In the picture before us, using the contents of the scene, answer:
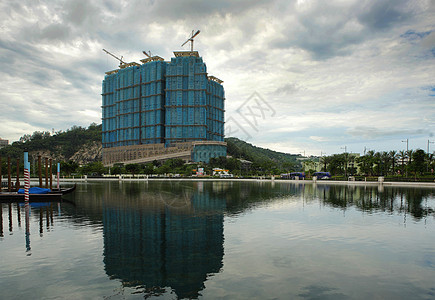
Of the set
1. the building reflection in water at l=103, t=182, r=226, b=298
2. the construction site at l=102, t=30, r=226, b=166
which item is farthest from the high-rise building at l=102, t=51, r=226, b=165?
the building reflection in water at l=103, t=182, r=226, b=298

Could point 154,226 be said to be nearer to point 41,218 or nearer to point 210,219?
point 210,219

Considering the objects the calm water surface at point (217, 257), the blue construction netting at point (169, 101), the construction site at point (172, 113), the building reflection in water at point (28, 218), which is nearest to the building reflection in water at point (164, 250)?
the calm water surface at point (217, 257)

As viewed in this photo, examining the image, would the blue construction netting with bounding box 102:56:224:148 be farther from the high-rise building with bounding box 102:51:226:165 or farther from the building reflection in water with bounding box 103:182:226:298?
Result: the building reflection in water with bounding box 103:182:226:298

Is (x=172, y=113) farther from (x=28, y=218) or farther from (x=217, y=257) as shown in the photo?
(x=217, y=257)

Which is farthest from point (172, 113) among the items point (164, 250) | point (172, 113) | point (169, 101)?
point (164, 250)

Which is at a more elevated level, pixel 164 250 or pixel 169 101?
pixel 169 101

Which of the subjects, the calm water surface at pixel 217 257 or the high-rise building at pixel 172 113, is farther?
the high-rise building at pixel 172 113

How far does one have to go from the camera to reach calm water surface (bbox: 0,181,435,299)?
12680 millimetres

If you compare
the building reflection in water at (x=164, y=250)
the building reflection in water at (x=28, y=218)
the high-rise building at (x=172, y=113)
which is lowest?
the building reflection in water at (x=28, y=218)

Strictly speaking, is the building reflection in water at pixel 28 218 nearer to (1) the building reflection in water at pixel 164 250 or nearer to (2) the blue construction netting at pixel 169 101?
(1) the building reflection in water at pixel 164 250

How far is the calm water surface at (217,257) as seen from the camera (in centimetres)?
1268

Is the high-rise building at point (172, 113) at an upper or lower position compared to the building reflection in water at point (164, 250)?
upper

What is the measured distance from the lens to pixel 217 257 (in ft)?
55.2

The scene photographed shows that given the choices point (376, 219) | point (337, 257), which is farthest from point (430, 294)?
point (376, 219)
